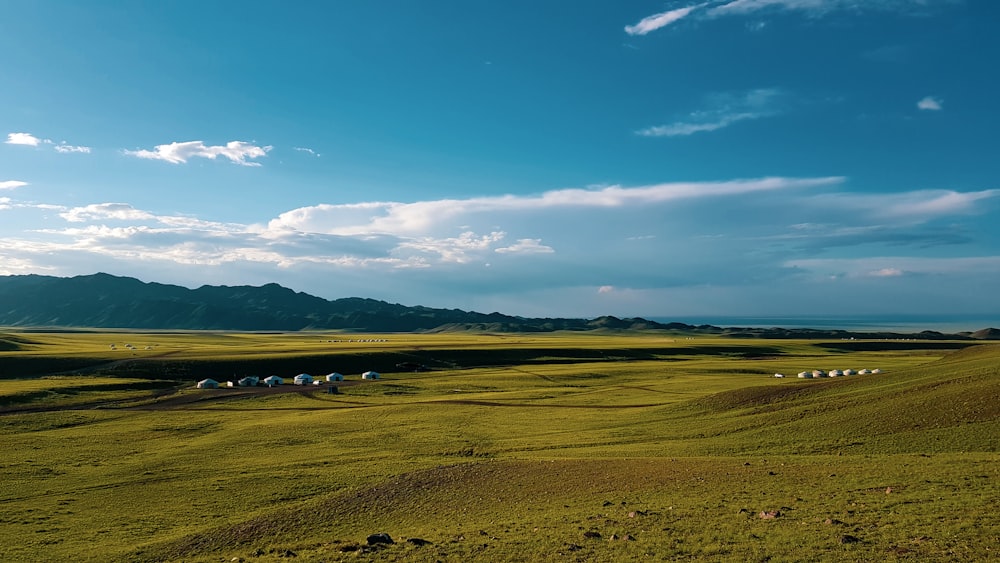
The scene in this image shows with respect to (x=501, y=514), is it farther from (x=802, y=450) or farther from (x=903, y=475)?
(x=802, y=450)

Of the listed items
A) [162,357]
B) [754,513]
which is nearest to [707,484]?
[754,513]

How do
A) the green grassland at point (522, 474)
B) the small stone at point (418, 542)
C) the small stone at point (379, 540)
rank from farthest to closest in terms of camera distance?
the small stone at point (379, 540)
the small stone at point (418, 542)
the green grassland at point (522, 474)

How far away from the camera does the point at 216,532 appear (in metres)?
31.6

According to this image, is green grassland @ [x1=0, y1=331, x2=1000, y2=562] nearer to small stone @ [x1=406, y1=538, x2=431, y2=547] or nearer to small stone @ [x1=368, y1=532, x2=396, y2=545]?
small stone @ [x1=406, y1=538, x2=431, y2=547]

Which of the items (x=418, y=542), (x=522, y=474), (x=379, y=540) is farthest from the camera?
(x=522, y=474)

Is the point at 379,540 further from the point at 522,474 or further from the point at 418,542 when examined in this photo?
the point at 522,474

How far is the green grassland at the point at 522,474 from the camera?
82.6 ft

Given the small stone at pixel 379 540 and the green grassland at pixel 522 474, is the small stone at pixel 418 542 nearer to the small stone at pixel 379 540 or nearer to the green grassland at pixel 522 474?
the green grassland at pixel 522 474

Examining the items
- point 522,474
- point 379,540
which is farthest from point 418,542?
point 522,474

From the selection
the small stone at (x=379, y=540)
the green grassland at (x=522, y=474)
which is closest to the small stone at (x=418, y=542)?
the green grassland at (x=522, y=474)

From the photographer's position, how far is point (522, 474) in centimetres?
4000

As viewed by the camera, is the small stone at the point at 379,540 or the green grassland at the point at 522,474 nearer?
the green grassland at the point at 522,474

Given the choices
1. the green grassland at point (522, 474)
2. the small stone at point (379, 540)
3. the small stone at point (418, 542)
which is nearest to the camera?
the green grassland at point (522, 474)

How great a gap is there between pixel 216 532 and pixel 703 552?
80.7ft
